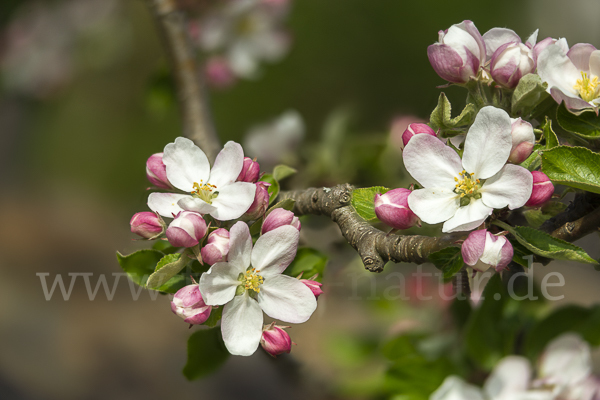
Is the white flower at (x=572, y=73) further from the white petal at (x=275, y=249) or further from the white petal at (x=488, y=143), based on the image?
the white petal at (x=275, y=249)

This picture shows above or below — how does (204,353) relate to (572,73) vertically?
below

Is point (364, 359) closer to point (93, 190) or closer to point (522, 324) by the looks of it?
point (522, 324)

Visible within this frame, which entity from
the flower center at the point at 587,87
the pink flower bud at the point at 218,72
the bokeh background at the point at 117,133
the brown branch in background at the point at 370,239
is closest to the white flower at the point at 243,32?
the pink flower bud at the point at 218,72

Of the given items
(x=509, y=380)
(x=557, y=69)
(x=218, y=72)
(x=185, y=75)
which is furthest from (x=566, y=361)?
(x=218, y=72)

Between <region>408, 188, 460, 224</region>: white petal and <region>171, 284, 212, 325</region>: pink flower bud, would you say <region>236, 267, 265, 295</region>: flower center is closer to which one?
<region>171, 284, 212, 325</region>: pink flower bud

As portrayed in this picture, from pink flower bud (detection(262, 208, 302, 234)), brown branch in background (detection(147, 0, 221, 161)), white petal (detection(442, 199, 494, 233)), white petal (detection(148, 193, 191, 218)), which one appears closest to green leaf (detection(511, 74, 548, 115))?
white petal (detection(442, 199, 494, 233))

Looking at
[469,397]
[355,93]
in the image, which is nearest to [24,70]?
[355,93]

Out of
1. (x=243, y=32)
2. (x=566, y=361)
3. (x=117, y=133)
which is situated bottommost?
(x=566, y=361)

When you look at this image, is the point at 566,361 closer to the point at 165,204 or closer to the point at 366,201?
the point at 366,201
